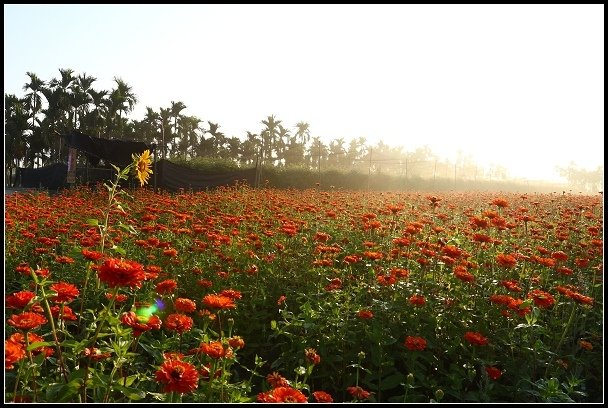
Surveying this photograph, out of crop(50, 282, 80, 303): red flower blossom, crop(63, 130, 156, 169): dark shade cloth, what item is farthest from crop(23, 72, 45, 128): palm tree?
crop(50, 282, 80, 303): red flower blossom

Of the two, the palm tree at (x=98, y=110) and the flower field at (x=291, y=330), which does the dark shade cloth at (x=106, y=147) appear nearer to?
the flower field at (x=291, y=330)

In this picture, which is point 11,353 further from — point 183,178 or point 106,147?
point 106,147

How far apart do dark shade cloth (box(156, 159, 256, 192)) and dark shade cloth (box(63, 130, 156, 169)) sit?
28.2 inches

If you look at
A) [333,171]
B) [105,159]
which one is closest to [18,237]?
[105,159]

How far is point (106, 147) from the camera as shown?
44.1 ft

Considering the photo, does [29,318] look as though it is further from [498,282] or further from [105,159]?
[105,159]

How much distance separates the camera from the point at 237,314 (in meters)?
2.99

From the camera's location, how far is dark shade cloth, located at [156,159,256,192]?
44.1 feet

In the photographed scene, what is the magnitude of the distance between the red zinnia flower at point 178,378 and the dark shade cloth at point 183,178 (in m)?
11.4

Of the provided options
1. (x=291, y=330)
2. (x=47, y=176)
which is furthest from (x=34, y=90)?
(x=291, y=330)

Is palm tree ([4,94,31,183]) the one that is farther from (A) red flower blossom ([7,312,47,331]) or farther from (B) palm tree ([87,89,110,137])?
(A) red flower blossom ([7,312,47,331])

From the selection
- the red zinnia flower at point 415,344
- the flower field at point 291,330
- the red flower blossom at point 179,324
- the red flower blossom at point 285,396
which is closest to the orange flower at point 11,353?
the flower field at point 291,330

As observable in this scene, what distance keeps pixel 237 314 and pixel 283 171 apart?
17304mm

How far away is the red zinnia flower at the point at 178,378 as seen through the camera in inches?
50.0
